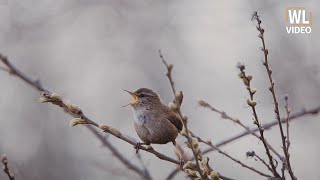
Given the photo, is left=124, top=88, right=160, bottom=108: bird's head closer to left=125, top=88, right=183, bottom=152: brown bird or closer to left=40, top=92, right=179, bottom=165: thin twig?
left=125, top=88, right=183, bottom=152: brown bird

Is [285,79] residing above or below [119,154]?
above

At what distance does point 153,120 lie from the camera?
3.08m

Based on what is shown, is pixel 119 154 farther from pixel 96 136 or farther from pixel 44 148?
pixel 44 148

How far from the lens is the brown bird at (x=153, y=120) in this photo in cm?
295

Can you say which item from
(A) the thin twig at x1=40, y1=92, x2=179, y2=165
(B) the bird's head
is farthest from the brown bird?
(A) the thin twig at x1=40, y1=92, x2=179, y2=165

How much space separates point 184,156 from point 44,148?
7.25m

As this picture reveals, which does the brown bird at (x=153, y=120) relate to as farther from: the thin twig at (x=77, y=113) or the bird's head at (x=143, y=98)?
the thin twig at (x=77, y=113)

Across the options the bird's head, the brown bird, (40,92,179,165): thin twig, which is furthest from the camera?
the bird's head

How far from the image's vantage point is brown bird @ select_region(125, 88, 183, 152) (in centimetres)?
295

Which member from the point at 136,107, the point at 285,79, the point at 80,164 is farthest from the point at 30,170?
the point at 136,107

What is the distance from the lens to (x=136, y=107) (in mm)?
3191

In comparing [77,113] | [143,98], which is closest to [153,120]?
[143,98]

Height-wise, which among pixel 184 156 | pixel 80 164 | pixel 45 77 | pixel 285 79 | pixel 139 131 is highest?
pixel 45 77

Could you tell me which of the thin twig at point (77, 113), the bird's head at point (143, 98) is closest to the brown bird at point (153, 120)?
the bird's head at point (143, 98)
